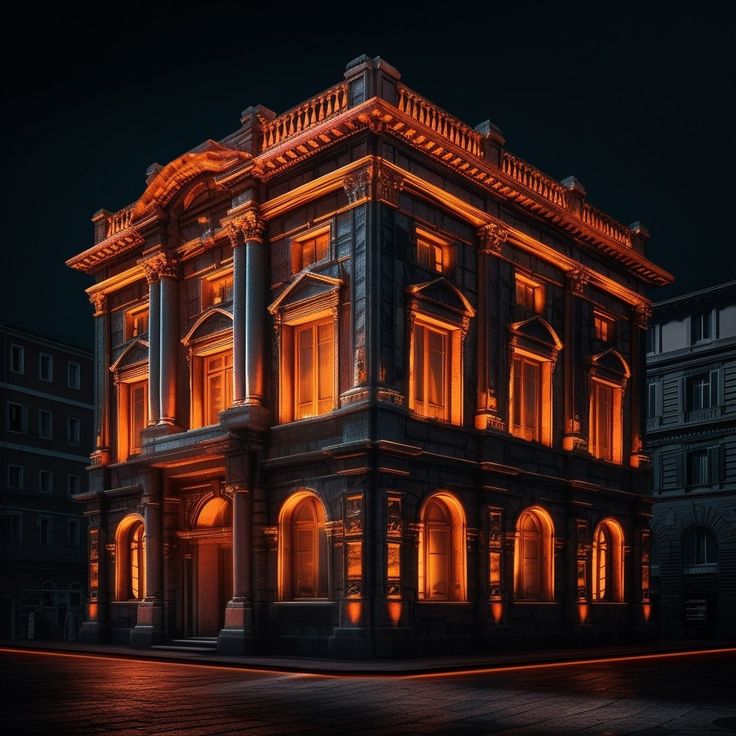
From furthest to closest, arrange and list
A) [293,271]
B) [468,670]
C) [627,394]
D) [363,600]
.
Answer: [627,394] < [293,271] < [363,600] < [468,670]

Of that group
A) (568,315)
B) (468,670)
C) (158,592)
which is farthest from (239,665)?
(568,315)

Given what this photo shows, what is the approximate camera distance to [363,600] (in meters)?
26.7

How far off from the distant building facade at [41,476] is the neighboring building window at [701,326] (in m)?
35.7

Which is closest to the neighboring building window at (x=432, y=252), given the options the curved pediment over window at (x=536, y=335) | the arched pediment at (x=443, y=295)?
the arched pediment at (x=443, y=295)

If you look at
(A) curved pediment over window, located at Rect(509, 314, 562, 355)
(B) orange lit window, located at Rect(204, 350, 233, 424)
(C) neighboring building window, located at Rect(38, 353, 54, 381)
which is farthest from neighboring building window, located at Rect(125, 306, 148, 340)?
(C) neighboring building window, located at Rect(38, 353, 54, 381)

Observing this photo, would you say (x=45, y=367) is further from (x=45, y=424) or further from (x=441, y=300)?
(x=441, y=300)

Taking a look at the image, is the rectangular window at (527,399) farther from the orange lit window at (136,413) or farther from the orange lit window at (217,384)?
the orange lit window at (136,413)

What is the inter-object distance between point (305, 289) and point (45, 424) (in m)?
35.8

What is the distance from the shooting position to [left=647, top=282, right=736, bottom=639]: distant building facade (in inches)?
2062

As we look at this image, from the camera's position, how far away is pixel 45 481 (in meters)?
60.6

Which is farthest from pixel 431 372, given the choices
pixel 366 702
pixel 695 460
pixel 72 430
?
pixel 72 430

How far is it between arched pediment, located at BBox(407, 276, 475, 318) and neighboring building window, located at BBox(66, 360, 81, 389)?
38096mm

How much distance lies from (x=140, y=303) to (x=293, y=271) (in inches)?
345

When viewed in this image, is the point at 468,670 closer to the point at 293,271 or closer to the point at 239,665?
the point at 239,665
